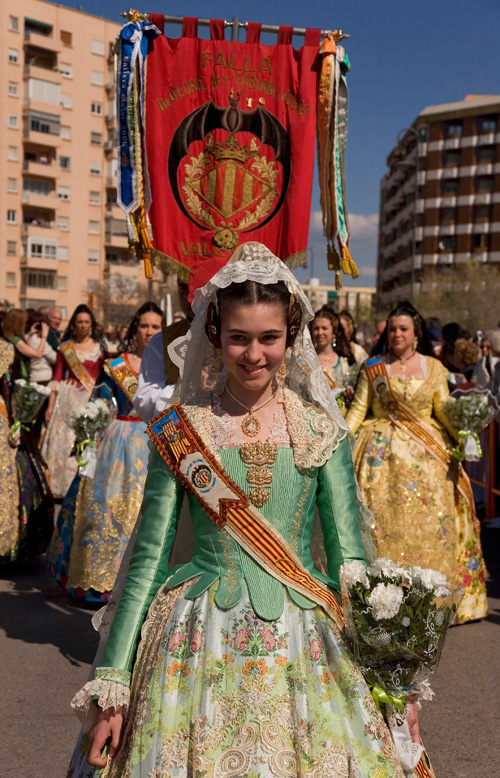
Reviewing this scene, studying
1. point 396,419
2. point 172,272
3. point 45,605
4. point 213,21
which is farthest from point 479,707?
point 213,21

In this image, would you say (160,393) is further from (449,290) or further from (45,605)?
(449,290)

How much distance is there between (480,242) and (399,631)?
7253 cm

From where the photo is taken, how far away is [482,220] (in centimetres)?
7119

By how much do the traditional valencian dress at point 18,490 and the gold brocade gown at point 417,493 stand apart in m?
2.67

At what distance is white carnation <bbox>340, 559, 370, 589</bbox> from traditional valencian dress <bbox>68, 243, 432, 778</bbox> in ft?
0.32

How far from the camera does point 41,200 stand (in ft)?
188

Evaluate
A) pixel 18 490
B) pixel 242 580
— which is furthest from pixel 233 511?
pixel 18 490

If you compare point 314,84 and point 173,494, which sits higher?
point 314,84

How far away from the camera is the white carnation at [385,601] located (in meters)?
2.20

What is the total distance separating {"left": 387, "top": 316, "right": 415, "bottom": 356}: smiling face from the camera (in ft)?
20.7

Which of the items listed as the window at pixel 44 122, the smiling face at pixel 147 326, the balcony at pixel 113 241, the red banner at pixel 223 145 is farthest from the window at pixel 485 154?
the red banner at pixel 223 145

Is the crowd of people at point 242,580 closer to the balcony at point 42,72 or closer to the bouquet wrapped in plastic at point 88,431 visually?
the bouquet wrapped in plastic at point 88,431

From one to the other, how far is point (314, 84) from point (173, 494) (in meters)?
2.67

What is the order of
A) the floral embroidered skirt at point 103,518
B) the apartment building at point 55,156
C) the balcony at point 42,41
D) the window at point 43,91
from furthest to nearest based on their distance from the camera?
the apartment building at point 55,156 < the window at point 43,91 < the balcony at point 42,41 < the floral embroidered skirt at point 103,518
